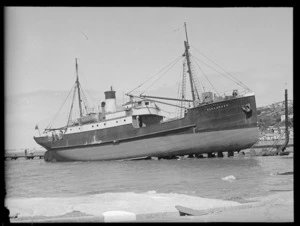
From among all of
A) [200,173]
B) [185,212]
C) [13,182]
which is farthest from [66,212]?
[200,173]

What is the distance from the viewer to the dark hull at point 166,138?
9812 mm

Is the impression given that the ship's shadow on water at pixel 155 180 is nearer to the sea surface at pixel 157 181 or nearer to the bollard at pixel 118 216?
the sea surface at pixel 157 181

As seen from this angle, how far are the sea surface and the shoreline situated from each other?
0.46 meters

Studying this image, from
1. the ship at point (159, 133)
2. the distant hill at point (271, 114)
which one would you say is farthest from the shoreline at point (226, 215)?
the ship at point (159, 133)

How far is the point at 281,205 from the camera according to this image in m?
5.54

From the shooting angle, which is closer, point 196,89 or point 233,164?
point 233,164

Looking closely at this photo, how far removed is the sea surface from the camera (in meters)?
6.14

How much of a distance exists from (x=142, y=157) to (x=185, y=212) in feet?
16.2

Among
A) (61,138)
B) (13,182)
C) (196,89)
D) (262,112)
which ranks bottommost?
(13,182)

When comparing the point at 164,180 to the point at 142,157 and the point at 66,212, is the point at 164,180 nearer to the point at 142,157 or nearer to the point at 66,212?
the point at 66,212

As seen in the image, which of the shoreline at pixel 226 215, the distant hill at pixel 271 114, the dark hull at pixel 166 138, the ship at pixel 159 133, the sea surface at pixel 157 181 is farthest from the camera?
the dark hull at pixel 166 138

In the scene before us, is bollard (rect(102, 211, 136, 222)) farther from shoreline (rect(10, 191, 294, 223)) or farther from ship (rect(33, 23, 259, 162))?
ship (rect(33, 23, 259, 162))

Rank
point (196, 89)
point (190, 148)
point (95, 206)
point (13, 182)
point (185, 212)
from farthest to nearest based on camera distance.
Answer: point (190, 148)
point (196, 89)
point (13, 182)
point (95, 206)
point (185, 212)

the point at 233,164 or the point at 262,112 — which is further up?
the point at 262,112
